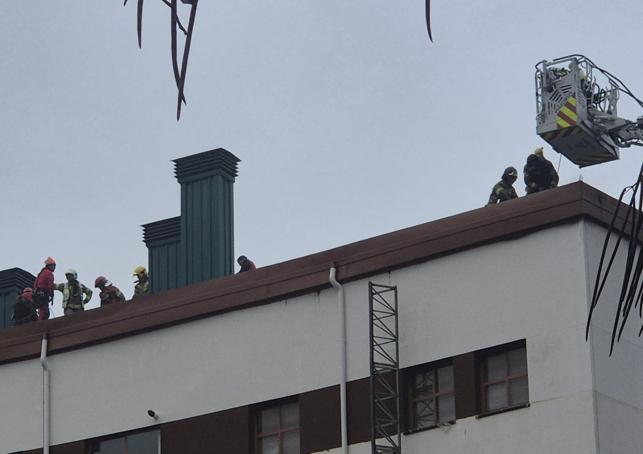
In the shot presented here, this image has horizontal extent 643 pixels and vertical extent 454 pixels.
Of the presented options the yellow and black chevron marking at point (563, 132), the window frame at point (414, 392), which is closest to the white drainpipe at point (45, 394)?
the window frame at point (414, 392)

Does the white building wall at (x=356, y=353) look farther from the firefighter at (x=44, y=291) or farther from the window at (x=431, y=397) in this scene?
the firefighter at (x=44, y=291)

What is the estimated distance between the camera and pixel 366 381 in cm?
2705

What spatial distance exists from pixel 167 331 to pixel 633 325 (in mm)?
9175

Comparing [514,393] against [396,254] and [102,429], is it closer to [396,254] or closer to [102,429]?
[396,254]

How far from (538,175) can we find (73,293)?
39.7ft

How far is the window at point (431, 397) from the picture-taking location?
2609 centimetres

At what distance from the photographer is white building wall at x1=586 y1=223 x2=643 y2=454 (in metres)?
24.3

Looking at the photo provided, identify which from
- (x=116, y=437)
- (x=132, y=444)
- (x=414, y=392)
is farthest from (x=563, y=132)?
(x=116, y=437)

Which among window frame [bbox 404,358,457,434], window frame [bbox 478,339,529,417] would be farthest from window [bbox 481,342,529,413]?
window frame [bbox 404,358,457,434]

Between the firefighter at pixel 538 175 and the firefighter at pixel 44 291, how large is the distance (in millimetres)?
12210

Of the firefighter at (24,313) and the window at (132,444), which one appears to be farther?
the firefighter at (24,313)

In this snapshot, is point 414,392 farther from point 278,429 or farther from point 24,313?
point 24,313

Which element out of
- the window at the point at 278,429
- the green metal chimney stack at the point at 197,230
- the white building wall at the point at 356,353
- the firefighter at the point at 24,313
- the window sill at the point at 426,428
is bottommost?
the window sill at the point at 426,428

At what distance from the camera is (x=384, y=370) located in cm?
2667
